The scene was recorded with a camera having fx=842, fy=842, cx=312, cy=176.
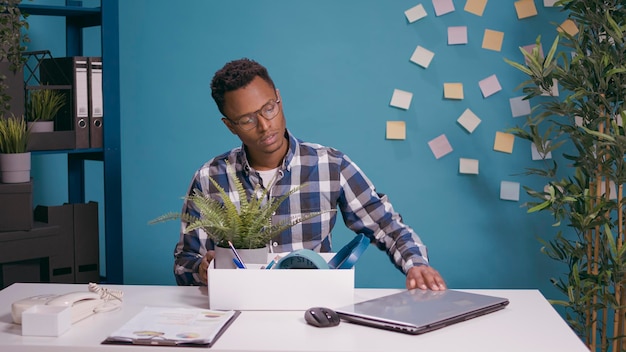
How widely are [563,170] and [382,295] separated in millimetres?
1904

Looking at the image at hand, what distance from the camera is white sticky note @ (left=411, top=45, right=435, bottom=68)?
12.3ft

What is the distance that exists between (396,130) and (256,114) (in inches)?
57.1

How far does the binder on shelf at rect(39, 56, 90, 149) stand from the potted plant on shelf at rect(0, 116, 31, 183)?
24 centimetres

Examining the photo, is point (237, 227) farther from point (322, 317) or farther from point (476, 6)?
point (476, 6)

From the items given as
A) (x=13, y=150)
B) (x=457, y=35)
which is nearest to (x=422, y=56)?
(x=457, y=35)

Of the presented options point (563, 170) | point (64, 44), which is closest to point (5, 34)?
point (64, 44)

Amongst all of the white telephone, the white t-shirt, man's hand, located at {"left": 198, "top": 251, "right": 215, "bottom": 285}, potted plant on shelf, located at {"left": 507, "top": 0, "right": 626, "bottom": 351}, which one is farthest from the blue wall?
the white telephone

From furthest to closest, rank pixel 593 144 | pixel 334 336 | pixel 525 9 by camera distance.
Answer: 1. pixel 525 9
2. pixel 593 144
3. pixel 334 336

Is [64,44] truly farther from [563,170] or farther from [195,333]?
[195,333]

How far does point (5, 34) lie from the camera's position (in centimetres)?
302

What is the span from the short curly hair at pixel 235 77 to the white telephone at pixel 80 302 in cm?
77

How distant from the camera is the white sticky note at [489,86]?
3.70 m

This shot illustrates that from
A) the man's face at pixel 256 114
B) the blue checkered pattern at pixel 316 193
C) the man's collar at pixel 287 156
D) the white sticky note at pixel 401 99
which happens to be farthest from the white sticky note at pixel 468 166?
the man's face at pixel 256 114

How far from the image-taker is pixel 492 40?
3697 mm
